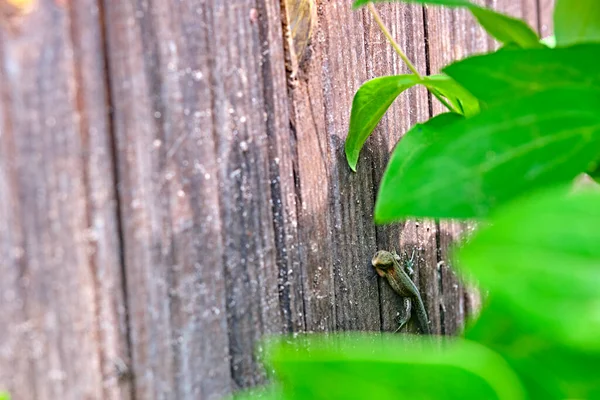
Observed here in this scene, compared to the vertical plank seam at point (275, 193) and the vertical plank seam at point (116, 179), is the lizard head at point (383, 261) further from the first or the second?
the vertical plank seam at point (116, 179)

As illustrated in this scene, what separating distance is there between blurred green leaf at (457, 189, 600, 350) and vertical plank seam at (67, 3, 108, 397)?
40cm

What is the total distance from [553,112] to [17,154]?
49cm

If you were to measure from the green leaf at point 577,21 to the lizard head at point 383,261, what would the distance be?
445 mm

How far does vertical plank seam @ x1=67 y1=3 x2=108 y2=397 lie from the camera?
569 mm

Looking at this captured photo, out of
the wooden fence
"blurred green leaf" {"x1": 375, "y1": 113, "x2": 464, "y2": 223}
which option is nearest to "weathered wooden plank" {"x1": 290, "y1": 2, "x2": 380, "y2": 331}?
the wooden fence

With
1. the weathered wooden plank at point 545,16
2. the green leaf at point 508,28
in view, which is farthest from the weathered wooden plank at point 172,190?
the weathered wooden plank at point 545,16

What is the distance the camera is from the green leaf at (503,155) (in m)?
0.53

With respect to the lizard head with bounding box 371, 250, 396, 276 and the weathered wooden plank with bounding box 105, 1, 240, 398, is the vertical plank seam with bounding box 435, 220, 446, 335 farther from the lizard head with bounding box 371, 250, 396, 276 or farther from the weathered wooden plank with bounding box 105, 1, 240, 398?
the weathered wooden plank with bounding box 105, 1, 240, 398

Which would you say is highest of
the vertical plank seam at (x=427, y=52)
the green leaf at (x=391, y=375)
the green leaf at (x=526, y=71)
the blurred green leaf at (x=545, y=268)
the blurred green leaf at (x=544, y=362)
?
the vertical plank seam at (x=427, y=52)

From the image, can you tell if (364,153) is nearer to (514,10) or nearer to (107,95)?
(107,95)

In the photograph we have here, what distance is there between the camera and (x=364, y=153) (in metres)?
1.01

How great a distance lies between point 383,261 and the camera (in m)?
1.00

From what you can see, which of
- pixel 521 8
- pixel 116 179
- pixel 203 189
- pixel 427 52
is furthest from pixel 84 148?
pixel 521 8

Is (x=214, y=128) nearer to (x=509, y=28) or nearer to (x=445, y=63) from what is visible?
(x=509, y=28)
